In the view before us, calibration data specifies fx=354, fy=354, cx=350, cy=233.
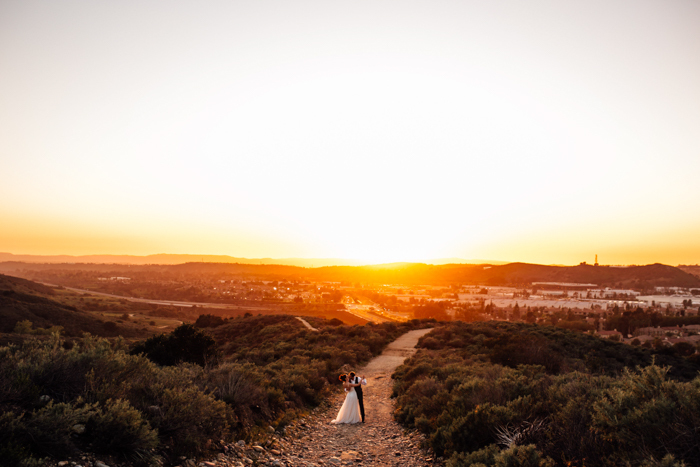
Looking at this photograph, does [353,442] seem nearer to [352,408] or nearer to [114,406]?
[352,408]

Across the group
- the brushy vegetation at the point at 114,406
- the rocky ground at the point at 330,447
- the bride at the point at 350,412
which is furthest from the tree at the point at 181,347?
the bride at the point at 350,412

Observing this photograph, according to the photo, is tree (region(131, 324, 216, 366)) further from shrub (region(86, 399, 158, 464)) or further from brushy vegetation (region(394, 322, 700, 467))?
shrub (region(86, 399, 158, 464))

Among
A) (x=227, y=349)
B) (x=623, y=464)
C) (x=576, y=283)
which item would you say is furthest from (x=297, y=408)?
(x=576, y=283)

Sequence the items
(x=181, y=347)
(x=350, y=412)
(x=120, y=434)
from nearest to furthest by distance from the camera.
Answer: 1. (x=120, y=434)
2. (x=350, y=412)
3. (x=181, y=347)

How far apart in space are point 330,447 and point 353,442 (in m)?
0.71

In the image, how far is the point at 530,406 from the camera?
688 cm

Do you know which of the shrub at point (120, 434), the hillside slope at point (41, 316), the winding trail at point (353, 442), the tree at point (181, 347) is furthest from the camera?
the hillside slope at point (41, 316)

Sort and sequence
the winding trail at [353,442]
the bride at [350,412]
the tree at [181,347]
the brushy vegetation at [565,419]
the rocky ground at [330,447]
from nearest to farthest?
1. the brushy vegetation at [565,419]
2. the rocky ground at [330,447]
3. the winding trail at [353,442]
4. the bride at [350,412]
5. the tree at [181,347]

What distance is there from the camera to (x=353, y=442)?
9023 millimetres

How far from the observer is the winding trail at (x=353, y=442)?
7.66 metres

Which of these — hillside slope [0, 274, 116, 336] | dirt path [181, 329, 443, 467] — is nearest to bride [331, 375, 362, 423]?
dirt path [181, 329, 443, 467]

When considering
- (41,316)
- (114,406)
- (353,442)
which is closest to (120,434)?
(114,406)

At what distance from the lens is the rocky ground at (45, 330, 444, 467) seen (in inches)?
274

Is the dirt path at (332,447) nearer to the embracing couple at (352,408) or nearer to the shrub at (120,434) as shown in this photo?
the embracing couple at (352,408)
